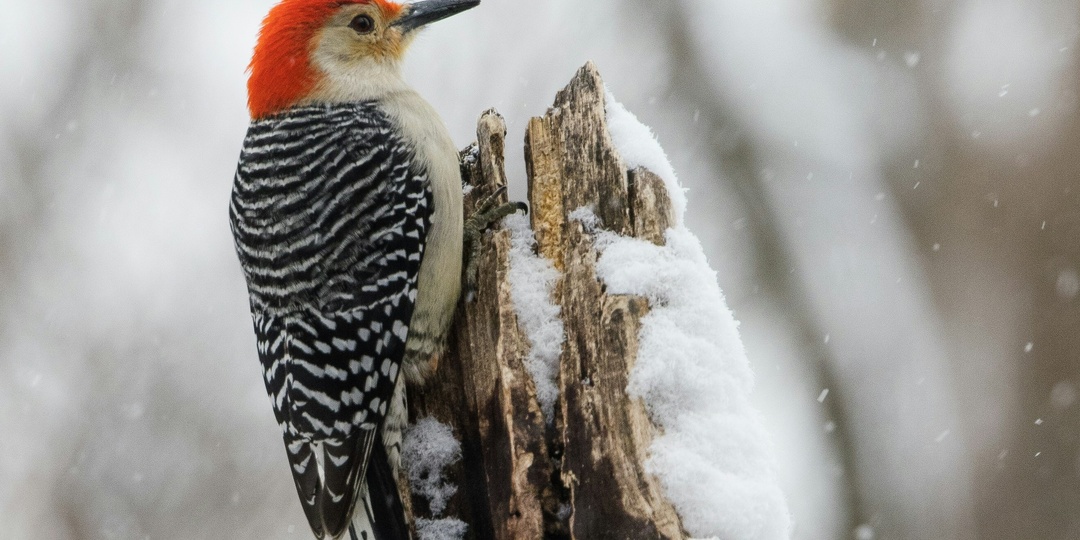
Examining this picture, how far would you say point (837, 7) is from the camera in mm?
7660

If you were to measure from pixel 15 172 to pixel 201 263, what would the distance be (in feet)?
5.59

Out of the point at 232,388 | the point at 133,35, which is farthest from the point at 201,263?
the point at 133,35

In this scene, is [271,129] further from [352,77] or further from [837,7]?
[837,7]

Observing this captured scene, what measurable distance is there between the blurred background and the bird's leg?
3047mm

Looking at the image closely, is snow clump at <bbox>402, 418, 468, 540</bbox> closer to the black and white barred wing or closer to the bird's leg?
the black and white barred wing

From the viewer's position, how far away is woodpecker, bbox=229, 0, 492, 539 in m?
3.28

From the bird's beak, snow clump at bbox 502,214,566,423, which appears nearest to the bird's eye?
the bird's beak

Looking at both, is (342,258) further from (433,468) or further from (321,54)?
(321,54)

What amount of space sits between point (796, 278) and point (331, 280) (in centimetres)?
470

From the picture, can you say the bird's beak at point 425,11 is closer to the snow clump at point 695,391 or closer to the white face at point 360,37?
the white face at point 360,37

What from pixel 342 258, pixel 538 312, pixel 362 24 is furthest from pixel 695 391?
pixel 362 24

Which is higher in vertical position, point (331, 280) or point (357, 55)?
point (357, 55)

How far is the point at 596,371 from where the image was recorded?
9.34ft

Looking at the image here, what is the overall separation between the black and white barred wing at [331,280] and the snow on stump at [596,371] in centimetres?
28
